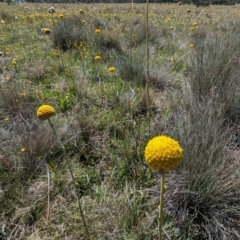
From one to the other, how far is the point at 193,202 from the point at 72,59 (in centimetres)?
278

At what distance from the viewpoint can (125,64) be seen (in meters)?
3.04

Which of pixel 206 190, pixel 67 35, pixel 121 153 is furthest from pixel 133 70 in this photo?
pixel 67 35

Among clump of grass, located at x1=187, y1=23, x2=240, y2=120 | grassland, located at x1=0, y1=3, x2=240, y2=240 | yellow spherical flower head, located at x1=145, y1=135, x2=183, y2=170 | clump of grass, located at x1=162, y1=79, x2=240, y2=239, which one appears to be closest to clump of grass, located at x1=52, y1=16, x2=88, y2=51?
grassland, located at x1=0, y1=3, x2=240, y2=240

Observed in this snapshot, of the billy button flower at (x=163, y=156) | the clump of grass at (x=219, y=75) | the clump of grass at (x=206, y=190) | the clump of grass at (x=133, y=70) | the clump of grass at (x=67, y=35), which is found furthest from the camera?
the clump of grass at (x=67, y=35)

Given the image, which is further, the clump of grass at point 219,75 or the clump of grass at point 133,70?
the clump of grass at point 133,70

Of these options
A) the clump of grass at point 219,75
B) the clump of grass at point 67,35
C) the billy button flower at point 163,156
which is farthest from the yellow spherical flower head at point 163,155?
the clump of grass at point 67,35

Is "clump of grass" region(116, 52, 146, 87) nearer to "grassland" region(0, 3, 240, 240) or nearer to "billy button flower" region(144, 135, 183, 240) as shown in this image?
"grassland" region(0, 3, 240, 240)

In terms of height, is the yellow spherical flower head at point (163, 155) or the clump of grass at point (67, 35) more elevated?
the yellow spherical flower head at point (163, 155)

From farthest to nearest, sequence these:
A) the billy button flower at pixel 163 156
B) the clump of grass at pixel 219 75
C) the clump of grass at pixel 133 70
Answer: the clump of grass at pixel 133 70 < the clump of grass at pixel 219 75 < the billy button flower at pixel 163 156

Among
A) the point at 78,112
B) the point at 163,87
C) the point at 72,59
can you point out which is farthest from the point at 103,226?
the point at 72,59

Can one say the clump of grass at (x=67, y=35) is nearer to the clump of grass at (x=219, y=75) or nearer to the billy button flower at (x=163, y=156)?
A: the clump of grass at (x=219, y=75)

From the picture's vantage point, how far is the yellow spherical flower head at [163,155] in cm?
70

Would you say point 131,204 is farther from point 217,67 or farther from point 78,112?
point 217,67

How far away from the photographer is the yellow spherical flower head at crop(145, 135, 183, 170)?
2.30 ft
